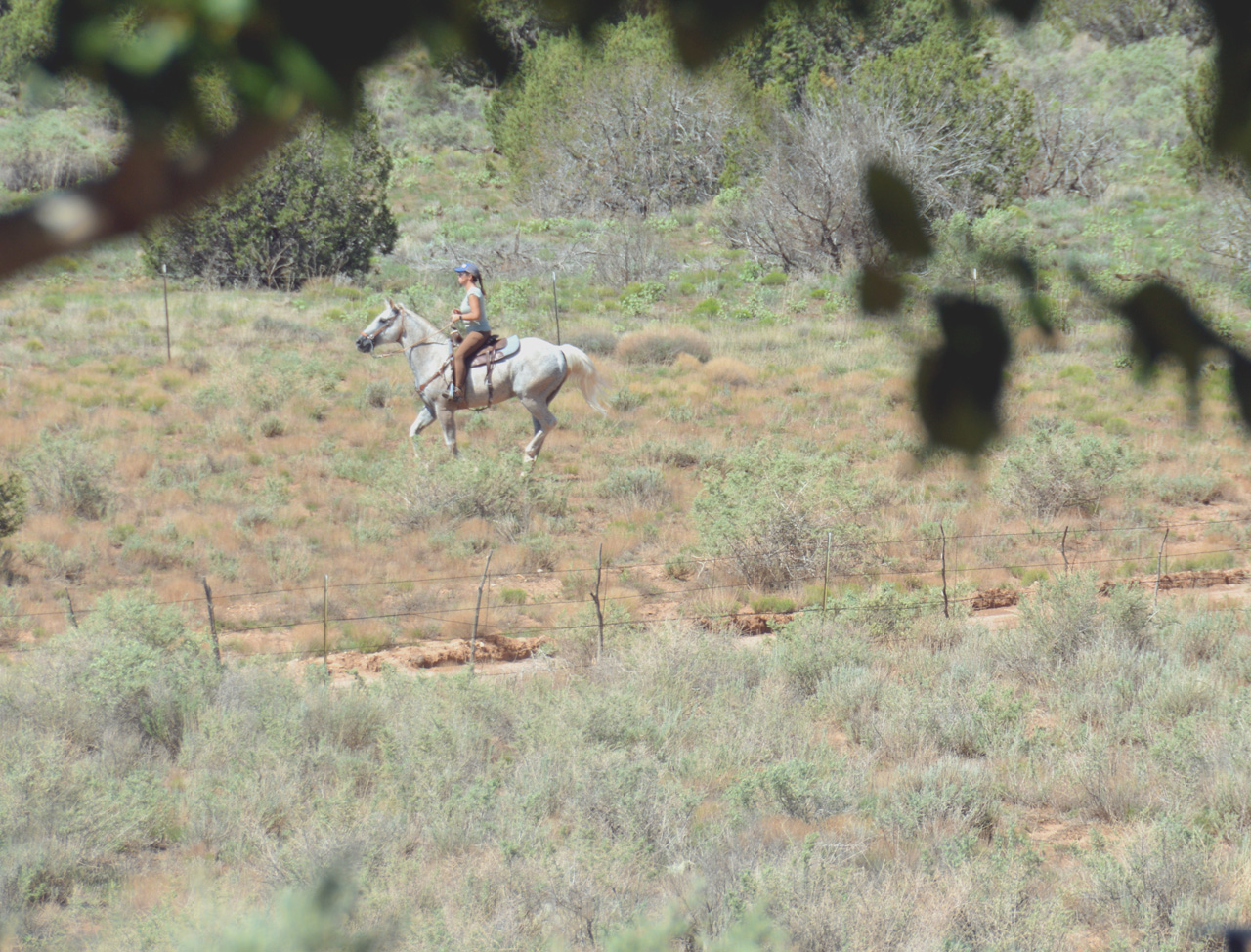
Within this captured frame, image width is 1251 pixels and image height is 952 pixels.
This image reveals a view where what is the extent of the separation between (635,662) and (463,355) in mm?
6100

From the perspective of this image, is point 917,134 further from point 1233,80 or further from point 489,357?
point 1233,80

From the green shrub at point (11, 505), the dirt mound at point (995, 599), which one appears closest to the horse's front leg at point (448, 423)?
Answer: the green shrub at point (11, 505)

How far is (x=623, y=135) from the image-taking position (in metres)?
34.8

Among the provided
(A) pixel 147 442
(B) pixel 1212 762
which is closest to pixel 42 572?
(A) pixel 147 442

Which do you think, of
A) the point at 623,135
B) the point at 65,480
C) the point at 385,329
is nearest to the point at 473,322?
the point at 385,329

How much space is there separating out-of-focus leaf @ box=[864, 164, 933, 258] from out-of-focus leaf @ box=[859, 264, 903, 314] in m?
0.05

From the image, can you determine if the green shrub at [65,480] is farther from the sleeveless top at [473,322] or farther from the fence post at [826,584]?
the fence post at [826,584]

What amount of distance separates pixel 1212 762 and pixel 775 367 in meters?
13.6

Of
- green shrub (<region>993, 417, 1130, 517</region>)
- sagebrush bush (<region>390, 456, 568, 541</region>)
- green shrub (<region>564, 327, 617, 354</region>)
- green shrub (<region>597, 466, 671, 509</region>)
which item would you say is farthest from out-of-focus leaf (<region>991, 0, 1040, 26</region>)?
green shrub (<region>564, 327, 617, 354</region>)

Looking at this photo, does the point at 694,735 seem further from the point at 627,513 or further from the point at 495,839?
the point at 627,513

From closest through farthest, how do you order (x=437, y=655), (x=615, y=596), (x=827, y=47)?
(x=437, y=655) < (x=615, y=596) < (x=827, y=47)

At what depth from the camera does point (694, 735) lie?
632cm

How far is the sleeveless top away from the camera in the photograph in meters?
12.2

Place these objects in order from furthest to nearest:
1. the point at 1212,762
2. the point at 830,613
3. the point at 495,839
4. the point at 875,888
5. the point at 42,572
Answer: the point at 42,572 < the point at 830,613 < the point at 1212,762 < the point at 495,839 < the point at 875,888
